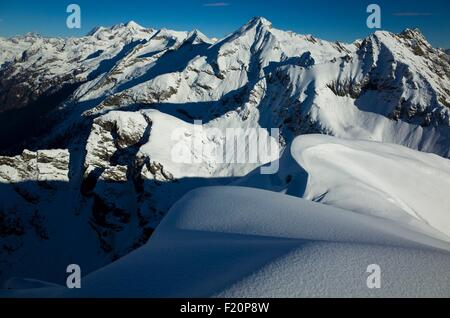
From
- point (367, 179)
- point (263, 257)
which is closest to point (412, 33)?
point (367, 179)

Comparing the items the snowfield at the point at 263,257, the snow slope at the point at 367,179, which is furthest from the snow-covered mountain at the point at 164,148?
the snowfield at the point at 263,257

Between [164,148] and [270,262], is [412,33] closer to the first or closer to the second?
[164,148]

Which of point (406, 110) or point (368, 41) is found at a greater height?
point (368, 41)

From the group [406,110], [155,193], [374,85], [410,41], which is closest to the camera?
[155,193]

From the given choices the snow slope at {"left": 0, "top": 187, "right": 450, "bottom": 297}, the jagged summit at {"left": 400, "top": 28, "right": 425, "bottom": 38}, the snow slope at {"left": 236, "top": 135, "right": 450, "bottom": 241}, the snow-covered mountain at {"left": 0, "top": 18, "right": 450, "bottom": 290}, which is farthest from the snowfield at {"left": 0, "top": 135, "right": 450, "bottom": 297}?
the jagged summit at {"left": 400, "top": 28, "right": 425, "bottom": 38}

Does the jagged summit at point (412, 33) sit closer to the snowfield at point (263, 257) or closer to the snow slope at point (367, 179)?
the snow slope at point (367, 179)
